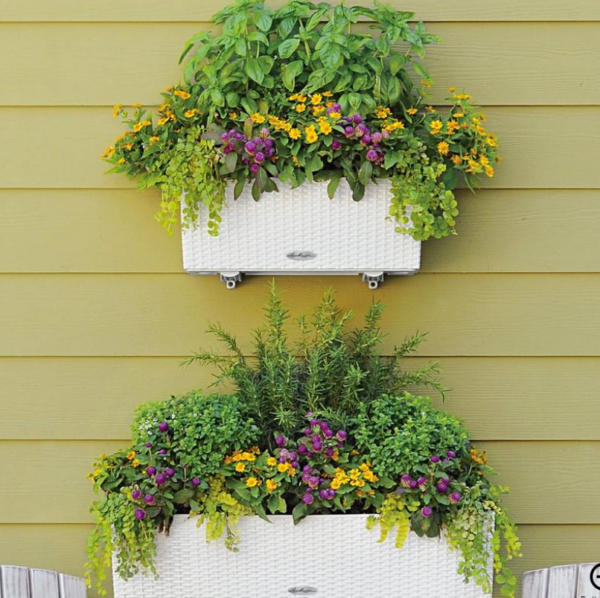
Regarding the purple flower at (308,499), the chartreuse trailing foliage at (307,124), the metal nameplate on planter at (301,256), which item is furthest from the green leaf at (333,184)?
the purple flower at (308,499)

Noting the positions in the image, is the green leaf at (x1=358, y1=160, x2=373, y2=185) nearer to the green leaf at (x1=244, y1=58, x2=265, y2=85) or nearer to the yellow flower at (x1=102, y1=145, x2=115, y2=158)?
the green leaf at (x1=244, y1=58, x2=265, y2=85)

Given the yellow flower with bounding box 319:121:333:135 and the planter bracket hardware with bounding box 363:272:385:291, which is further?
the planter bracket hardware with bounding box 363:272:385:291

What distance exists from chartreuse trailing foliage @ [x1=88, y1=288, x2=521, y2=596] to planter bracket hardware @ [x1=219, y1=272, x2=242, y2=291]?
172 millimetres

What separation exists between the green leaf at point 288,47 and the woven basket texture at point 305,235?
0.27 metres

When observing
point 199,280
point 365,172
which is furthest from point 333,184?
point 199,280

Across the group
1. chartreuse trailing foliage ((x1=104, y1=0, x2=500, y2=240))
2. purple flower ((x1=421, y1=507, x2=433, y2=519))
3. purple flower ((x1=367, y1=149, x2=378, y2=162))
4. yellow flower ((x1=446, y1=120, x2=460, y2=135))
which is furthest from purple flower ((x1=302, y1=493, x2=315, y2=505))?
yellow flower ((x1=446, y1=120, x2=460, y2=135))

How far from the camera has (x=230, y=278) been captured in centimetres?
178

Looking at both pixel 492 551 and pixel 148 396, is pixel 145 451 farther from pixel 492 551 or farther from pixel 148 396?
pixel 492 551

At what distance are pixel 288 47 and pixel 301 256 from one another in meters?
0.43

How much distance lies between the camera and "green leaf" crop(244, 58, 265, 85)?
160cm

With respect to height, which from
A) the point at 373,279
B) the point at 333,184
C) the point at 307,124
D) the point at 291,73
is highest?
the point at 291,73

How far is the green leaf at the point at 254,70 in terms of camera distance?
5.26ft

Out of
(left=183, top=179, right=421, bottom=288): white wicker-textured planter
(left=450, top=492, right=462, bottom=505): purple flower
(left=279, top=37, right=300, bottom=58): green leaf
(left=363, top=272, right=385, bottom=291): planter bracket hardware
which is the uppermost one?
(left=279, top=37, right=300, bottom=58): green leaf

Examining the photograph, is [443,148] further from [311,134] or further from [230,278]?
[230,278]
